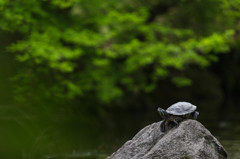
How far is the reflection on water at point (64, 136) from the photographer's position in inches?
413

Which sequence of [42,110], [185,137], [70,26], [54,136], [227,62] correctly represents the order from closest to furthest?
[185,137], [54,136], [42,110], [70,26], [227,62]

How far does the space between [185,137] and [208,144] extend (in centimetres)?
43

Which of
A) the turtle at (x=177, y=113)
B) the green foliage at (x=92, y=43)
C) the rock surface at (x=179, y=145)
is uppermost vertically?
the green foliage at (x=92, y=43)

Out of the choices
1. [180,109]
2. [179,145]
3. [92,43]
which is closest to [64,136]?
[92,43]

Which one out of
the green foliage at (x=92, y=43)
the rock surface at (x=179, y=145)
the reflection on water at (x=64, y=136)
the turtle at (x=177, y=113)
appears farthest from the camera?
the green foliage at (x=92, y=43)

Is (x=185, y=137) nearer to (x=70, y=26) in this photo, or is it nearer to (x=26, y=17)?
(x=26, y=17)

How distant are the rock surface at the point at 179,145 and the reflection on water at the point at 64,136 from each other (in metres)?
2.91

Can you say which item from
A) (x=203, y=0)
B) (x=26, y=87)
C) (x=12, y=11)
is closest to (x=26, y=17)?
(x=12, y=11)

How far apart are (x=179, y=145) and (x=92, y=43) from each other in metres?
8.58

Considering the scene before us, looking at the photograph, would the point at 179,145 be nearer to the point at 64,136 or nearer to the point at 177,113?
the point at 177,113

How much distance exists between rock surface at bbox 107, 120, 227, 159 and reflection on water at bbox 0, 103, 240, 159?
2.91 meters

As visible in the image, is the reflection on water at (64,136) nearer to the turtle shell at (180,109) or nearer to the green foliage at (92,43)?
the green foliage at (92,43)

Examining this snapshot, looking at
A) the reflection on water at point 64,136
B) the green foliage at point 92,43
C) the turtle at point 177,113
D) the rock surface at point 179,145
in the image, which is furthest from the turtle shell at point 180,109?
the green foliage at point 92,43

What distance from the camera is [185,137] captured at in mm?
6051
